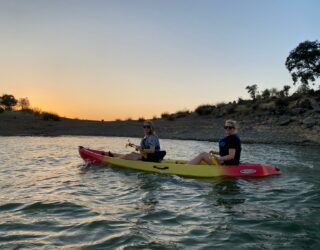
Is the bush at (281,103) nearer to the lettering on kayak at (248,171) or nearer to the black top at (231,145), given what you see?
the lettering on kayak at (248,171)

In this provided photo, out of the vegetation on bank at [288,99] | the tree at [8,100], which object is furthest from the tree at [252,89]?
the tree at [8,100]

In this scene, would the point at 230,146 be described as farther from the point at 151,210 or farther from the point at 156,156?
the point at 151,210

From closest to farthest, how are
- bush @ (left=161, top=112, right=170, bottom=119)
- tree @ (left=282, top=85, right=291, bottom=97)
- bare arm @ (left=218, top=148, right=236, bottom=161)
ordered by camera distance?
bare arm @ (left=218, top=148, right=236, bottom=161) → bush @ (left=161, top=112, right=170, bottom=119) → tree @ (left=282, top=85, right=291, bottom=97)

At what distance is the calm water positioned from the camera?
6.46m

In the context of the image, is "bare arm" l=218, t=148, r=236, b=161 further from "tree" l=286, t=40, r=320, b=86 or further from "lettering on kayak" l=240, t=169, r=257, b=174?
"tree" l=286, t=40, r=320, b=86

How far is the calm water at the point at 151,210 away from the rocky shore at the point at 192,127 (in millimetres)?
12793

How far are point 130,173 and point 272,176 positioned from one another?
4333 millimetres

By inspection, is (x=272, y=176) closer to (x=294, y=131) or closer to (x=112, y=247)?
(x=112, y=247)

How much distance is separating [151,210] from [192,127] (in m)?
23.2

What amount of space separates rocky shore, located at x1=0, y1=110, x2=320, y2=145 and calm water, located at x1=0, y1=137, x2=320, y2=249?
1279 centimetres

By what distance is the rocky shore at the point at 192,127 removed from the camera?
2675 centimetres

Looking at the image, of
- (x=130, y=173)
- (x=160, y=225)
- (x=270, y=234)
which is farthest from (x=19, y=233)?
(x=130, y=173)

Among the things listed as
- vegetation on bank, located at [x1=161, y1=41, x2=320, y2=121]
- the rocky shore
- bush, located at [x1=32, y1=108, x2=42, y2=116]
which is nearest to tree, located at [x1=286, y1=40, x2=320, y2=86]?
vegetation on bank, located at [x1=161, y1=41, x2=320, y2=121]

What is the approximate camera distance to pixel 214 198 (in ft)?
32.2
